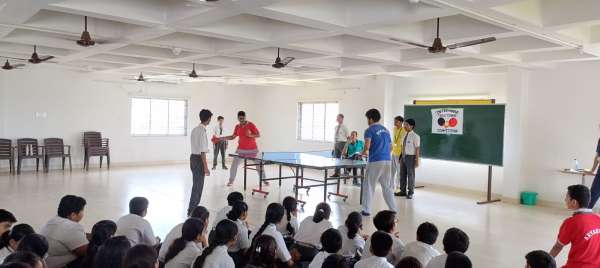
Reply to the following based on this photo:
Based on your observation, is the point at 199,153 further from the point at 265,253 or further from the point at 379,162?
the point at 265,253

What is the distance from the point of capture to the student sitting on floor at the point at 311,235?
3508 millimetres

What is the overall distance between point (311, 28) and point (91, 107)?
25.7 feet

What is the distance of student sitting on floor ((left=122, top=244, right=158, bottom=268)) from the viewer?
2137 millimetres

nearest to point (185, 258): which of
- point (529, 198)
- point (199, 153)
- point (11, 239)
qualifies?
point (11, 239)

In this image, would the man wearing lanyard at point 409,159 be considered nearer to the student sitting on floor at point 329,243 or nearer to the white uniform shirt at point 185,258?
the student sitting on floor at point 329,243

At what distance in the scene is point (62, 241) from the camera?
3045mm

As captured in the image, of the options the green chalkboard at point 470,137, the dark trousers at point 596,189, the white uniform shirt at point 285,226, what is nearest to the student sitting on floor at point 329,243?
the white uniform shirt at point 285,226

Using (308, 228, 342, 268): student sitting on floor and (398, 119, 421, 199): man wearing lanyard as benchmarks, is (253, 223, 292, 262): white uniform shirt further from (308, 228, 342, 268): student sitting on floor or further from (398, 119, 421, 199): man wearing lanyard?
(398, 119, 421, 199): man wearing lanyard

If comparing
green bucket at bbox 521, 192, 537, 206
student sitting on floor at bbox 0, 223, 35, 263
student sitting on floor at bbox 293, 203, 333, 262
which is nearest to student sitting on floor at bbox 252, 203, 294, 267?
student sitting on floor at bbox 293, 203, 333, 262

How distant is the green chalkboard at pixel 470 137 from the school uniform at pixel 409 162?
71cm

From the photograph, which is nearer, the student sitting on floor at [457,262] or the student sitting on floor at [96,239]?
the student sitting on floor at [457,262]

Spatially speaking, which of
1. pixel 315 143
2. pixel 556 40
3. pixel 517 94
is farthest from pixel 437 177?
pixel 556 40

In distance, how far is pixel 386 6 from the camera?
438 centimetres

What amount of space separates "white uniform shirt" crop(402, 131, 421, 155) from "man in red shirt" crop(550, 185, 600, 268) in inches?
204
